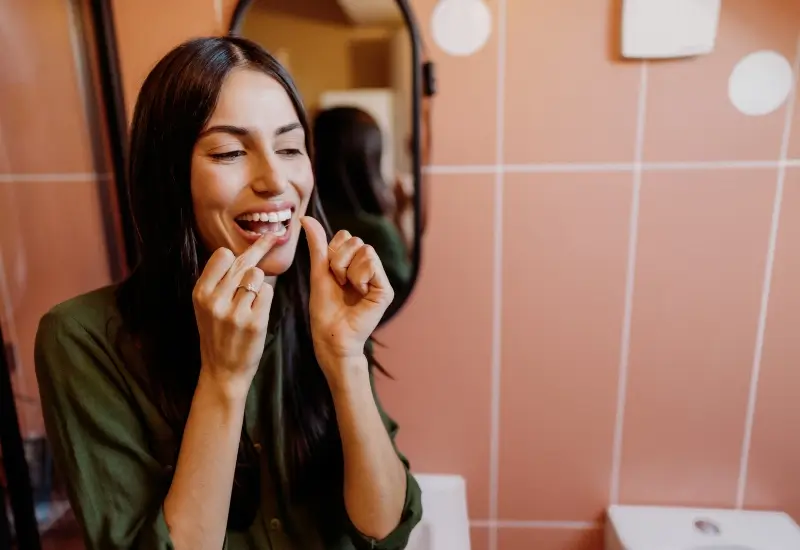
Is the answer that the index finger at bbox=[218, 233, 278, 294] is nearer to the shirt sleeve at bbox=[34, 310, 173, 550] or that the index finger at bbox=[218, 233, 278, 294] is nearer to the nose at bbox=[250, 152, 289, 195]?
the nose at bbox=[250, 152, 289, 195]

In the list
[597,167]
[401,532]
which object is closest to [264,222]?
[401,532]

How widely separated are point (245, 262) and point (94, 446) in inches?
9.7

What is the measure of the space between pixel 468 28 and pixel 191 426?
0.64 m

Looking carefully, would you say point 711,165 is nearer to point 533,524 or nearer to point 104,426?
point 533,524

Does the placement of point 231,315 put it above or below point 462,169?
below

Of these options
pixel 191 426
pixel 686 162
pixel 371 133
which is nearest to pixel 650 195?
pixel 686 162

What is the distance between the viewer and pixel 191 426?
1.92 feet

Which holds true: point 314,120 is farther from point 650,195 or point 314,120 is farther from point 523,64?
point 650,195

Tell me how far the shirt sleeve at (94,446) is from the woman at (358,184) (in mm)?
407

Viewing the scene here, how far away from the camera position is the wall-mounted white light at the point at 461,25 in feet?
2.72

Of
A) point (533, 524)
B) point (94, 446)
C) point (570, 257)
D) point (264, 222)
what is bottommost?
point (533, 524)

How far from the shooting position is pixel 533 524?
1023 mm

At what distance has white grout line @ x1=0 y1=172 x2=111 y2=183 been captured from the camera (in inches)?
37.1

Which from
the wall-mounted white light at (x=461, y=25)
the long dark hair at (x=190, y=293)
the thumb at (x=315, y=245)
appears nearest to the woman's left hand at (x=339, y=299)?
the thumb at (x=315, y=245)
